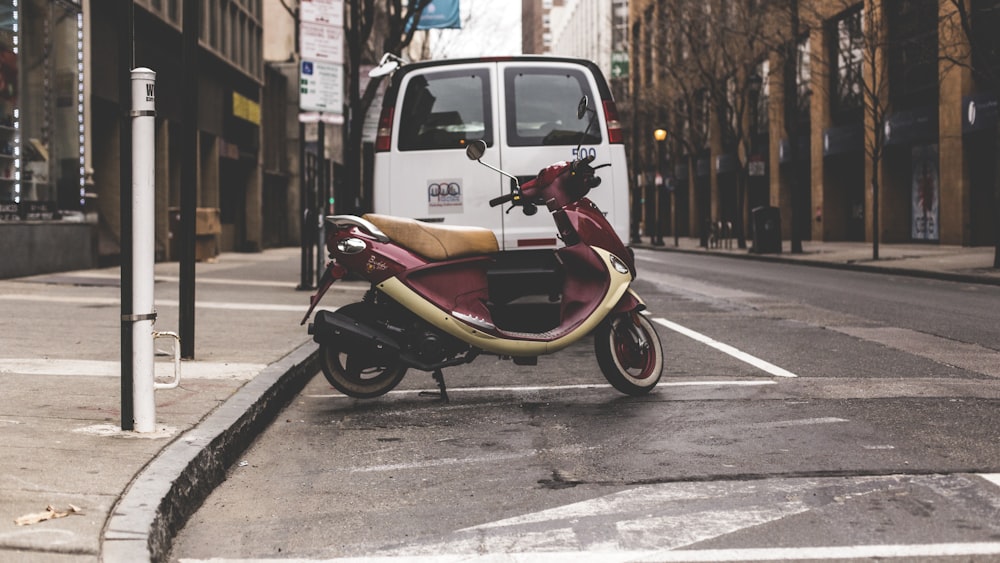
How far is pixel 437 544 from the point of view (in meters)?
4.11

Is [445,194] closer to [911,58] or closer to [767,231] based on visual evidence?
[767,231]

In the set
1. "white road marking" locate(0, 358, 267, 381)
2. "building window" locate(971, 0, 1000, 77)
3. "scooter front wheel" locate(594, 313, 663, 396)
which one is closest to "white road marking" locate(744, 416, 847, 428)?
"scooter front wheel" locate(594, 313, 663, 396)

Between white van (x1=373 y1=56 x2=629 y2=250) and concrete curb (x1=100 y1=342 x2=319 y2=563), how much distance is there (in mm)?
3675

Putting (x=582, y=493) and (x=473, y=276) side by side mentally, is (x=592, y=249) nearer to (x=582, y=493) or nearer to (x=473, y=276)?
(x=473, y=276)

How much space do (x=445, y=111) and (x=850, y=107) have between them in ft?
104

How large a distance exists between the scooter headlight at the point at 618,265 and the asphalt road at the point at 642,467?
0.81m

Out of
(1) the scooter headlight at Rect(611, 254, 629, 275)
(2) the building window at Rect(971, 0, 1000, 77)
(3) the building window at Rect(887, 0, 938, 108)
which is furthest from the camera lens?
(3) the building window at Rect(887, 0, 938, 108)

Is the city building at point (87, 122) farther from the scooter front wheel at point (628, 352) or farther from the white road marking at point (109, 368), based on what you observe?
the scooter front wheel at point (628, 352)

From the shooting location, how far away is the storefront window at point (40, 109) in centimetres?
1634

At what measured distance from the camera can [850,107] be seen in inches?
1569

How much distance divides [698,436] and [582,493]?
4.41ft

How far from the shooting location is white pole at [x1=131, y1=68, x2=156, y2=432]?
5418 millimetres

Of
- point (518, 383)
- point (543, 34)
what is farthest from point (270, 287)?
point (543, 34)

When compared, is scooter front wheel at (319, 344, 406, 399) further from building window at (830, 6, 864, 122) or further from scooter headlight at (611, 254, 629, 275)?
building window at (830, 6, 864, 122)
